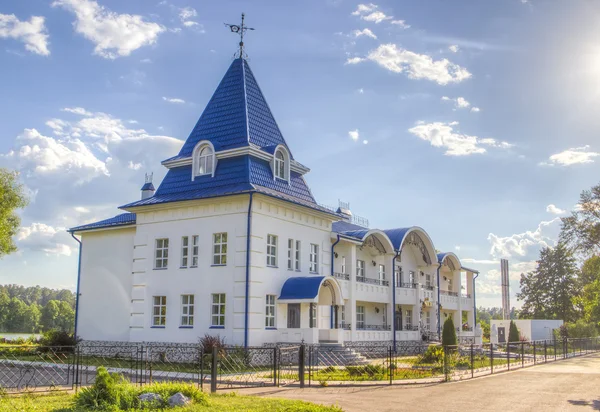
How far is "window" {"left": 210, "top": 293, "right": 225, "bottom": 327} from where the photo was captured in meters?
24.2

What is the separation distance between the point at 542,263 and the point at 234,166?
57.9 metres

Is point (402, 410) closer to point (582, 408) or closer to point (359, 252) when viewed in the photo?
point (582, 408)

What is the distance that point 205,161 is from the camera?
1060 inches

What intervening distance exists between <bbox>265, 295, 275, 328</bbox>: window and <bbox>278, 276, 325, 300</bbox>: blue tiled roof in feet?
1.26

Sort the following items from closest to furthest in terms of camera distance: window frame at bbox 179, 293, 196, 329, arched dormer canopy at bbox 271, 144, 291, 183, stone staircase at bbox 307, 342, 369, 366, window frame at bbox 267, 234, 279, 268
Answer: stone staircase at bbox 307, 342, 369, 366 < window frame at bbox 179, 293, 196, 329 < window frame at bbox 267, 234, 279, 268 < arched dormer canopy at bbox 271, 144, 291, 183

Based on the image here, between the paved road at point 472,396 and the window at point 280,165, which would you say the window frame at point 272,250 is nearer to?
the window at point 280,165

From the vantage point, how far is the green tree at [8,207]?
3769 centimetres

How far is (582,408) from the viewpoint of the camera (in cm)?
1309

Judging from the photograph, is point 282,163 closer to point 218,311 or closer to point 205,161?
point 205,161

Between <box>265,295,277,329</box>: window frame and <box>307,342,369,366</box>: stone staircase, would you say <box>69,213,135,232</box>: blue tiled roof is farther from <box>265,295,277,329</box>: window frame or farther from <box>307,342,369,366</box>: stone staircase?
<box>307,342,369,366</box>: stone staircase

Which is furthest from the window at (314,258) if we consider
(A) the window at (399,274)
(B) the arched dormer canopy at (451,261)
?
(B) the arched dormer canopy at (451,261)

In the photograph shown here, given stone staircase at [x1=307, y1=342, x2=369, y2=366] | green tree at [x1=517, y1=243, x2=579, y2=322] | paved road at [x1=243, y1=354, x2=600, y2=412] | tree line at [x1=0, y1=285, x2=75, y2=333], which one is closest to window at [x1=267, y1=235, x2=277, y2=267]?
stone staircase at [x1=307, y1=342, x2=369, y2=366]

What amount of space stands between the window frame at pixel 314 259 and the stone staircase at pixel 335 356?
13.0 feet

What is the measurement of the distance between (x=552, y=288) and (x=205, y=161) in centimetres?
5786
